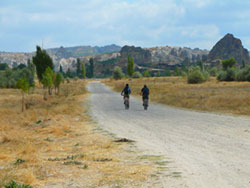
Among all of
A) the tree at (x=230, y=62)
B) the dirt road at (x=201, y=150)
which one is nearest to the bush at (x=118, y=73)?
the tree at (x=230, y=62)

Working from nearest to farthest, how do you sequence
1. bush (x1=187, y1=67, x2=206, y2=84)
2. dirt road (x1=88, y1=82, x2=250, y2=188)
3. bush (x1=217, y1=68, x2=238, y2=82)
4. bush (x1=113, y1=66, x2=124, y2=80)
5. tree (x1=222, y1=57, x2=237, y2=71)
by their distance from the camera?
dirt road (x1=88, y1=82, x2=250, y2=188) < bush (x1=217, y1=68, x2=238, y2=82) < bush (x1=187, y1=67, x2=206, y2=84) < tree (x1=222, y1=57, x2=237, y2=71) < bush (x1=113, y1=66, x2=124, y2=80)

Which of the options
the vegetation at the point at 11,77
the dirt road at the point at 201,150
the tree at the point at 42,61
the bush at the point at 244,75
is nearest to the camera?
the dirt road at the point at 201,150

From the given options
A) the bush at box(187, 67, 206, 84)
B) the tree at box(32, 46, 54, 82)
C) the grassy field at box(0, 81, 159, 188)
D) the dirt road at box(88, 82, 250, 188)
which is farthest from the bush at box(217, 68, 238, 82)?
the grassy field at box(0, 81, 159, 188)

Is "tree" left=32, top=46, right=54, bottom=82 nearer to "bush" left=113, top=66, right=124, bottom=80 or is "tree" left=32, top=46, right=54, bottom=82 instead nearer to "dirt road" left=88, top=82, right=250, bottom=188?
"dirt road" left=88, top=82, right=250, bottom=188

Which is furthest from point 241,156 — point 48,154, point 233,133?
point 48,154

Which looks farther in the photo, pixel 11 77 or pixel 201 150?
pixel 11 77

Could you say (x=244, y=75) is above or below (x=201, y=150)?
above

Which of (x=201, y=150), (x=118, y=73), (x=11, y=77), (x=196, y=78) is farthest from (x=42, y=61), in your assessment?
(x=118, y=73)

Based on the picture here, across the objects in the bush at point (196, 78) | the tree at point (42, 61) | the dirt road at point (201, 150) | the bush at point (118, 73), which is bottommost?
the dirt road at point (201, 150)

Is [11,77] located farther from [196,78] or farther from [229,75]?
[229,75]

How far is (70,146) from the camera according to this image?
973 centimetres

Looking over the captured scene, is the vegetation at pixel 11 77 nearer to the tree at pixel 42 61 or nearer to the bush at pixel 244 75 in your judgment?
the tree at pixel 42 61

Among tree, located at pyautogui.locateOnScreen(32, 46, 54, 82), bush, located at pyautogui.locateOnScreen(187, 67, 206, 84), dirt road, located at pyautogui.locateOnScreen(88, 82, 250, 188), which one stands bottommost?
dirt road, located at pyautogui.locateOnScreen(88, 82, 250, 188)

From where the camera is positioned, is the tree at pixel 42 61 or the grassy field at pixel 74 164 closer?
the grassy field at pixel 74 164
